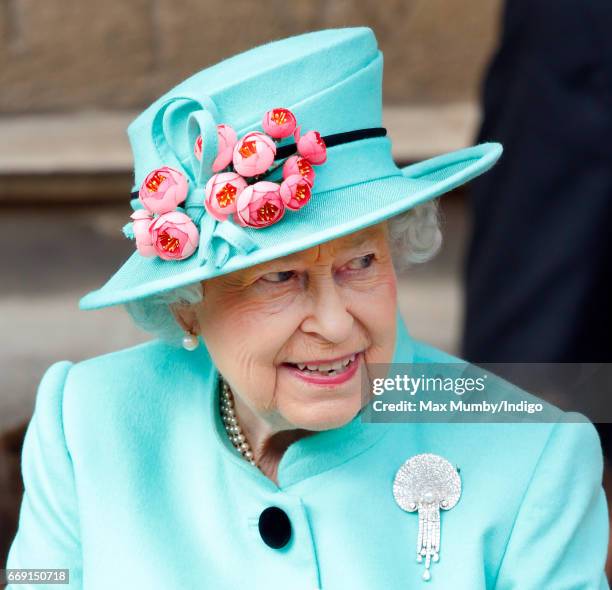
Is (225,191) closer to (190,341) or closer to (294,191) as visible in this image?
(294,191)

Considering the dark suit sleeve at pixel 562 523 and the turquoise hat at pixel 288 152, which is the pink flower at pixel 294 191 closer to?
the turquoise hat at pixel 288 152

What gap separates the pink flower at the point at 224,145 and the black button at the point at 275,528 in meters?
0.62

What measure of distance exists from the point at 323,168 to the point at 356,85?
0.15 m

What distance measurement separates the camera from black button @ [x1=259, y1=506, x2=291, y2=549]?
6.91ft

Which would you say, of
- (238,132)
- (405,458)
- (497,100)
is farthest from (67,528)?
(497,100)

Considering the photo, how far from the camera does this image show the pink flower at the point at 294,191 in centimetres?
188

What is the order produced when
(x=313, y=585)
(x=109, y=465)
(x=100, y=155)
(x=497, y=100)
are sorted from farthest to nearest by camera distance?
(x=100, y=155), (x=497, y=100), (x=109, y=465), (x=313, y=585)

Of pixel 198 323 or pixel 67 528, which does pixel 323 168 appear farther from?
pixel 67 528

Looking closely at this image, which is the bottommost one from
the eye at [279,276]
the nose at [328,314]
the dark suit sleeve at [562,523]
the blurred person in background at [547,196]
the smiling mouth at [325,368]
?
the dark suit sleeve at [562,523]

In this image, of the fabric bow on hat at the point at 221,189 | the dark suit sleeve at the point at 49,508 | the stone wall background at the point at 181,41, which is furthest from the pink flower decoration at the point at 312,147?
the stone wall background at the point at 181,41

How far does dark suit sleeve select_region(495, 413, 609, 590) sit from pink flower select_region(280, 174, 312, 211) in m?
0.61

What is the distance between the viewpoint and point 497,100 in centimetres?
392

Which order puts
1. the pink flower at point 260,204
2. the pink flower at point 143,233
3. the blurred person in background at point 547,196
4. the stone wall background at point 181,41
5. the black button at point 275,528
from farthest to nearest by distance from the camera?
1. the stone wall background at point 181,41
2. the blurred person in background at point 547,196
3. the black button at point 275,528
4. the pink flower at point 143,233
5. the pink flower at point 260,204

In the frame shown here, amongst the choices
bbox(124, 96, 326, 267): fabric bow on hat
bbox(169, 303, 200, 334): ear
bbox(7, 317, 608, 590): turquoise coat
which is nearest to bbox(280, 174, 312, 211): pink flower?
bbox(124, 96, 326, 267): fabric bow on hat
